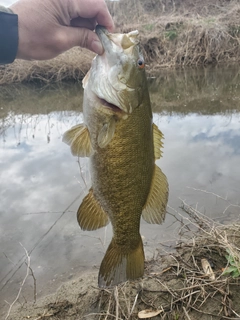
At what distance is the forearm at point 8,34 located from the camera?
232cm

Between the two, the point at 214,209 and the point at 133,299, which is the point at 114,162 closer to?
the point at 133,299

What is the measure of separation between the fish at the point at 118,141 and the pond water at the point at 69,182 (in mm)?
1555

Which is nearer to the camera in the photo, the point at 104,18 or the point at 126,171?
the point at 126,171

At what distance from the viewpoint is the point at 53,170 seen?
5.78 metres

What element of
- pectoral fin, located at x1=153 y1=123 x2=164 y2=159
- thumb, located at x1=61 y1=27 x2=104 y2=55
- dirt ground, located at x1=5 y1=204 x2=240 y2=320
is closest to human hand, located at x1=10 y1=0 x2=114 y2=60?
thumb, located at x1=61 y1=27 x2=104 y2=55

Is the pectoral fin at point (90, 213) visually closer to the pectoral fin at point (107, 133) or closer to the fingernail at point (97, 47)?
the pectoral fin at point (107, 133)

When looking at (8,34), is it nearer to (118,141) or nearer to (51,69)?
(118,141)

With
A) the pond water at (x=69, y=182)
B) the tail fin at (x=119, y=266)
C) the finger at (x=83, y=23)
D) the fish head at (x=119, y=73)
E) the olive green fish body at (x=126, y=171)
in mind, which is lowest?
the pond water at (x=69, y=182)

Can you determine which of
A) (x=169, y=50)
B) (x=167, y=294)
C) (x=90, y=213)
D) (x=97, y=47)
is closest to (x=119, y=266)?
(x=90, y=213)

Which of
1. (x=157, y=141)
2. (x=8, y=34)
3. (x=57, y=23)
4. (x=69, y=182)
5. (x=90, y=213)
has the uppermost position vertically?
(x=57, y=23)

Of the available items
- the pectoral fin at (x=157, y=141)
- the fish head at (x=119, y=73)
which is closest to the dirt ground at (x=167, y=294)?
the pectoral fin at (x=157, y=141)

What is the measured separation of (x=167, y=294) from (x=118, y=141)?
5.30 ft

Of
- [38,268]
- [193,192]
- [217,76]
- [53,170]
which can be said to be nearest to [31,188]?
[53,170]

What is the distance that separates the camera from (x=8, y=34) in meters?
2.36
